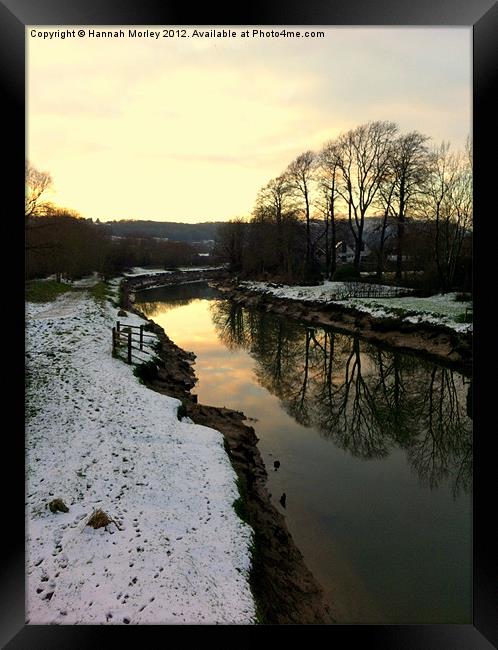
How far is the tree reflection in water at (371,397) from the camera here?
10461 mm

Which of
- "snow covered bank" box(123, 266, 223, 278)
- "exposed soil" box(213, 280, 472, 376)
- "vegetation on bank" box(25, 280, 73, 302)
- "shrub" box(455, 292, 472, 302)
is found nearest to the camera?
Result: "exposed soil" box(213, 280, 472, 376)

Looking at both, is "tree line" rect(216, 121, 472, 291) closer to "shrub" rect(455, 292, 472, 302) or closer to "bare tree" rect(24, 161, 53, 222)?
"shrub" rect(455, 292, 472, 302)

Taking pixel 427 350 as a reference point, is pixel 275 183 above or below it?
above

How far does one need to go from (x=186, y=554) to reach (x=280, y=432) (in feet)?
21.0

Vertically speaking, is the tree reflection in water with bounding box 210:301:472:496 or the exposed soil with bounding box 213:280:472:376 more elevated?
the exposed soil with bounding box 213:280:472:376

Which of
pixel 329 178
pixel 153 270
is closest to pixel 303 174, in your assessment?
pixel 329 178

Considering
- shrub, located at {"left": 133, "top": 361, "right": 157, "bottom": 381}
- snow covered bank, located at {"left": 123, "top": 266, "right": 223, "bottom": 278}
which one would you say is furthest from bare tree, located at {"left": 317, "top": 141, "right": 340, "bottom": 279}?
snow covered bank, located at {"left": 123, "top": 266, "right": 223, "bottom": 278}

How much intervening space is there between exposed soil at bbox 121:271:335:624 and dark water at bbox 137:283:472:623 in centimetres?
23

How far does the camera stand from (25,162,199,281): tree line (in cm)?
941

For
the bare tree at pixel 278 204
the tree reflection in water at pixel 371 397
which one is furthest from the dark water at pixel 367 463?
the bare tree at pixel 278 204

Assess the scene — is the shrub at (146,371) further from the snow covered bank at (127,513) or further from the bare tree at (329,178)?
the bare tree at (329,178)
